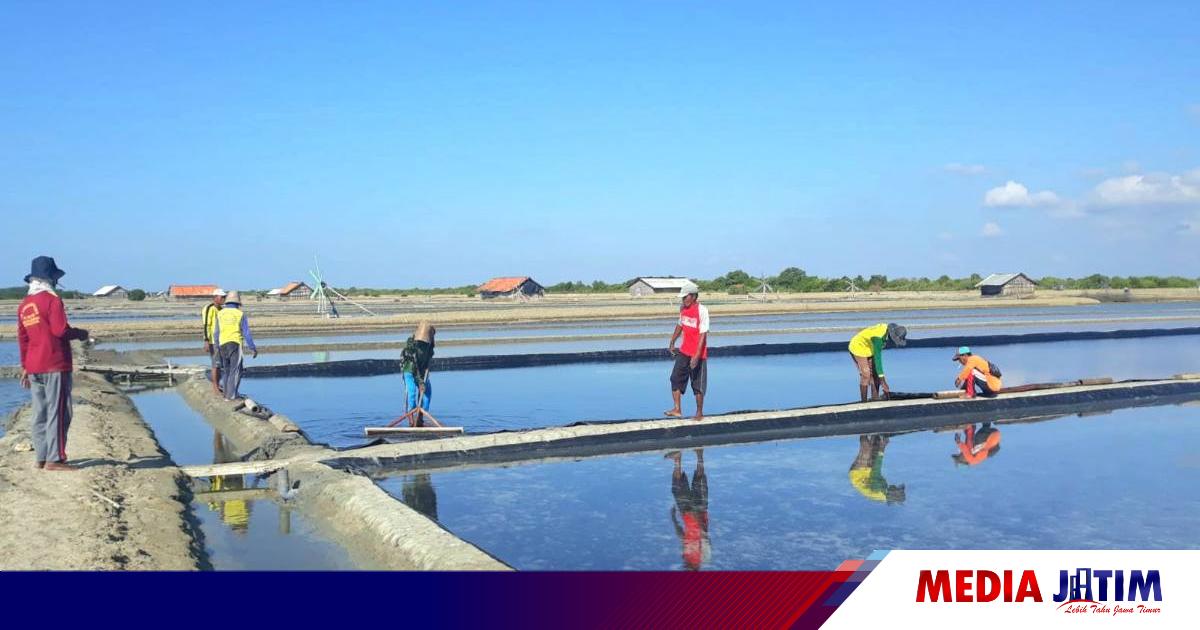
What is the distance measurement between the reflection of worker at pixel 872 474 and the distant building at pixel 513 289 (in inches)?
2170

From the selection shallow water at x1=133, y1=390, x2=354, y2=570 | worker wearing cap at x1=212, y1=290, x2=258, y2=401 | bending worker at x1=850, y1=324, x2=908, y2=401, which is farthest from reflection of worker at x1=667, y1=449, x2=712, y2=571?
worker wearing cap at x1=212, y1=290, x2=258, y2=401

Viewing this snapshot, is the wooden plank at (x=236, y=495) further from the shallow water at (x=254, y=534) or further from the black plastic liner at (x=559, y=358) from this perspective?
the black plastic liner at (x=559, y=358)

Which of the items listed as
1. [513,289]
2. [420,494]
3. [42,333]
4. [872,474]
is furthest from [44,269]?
[513,289]

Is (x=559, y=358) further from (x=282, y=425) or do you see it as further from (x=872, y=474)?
(x=872, y=474)

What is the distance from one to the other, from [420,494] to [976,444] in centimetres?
492

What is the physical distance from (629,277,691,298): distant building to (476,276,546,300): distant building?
8.35m

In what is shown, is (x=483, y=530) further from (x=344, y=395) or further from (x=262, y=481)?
(x=344, y=395)

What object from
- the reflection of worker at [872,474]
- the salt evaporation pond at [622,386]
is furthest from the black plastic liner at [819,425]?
the salt evaporation pond at [622,386]

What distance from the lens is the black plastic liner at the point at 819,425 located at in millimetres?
7527

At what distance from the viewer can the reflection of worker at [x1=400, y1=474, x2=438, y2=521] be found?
20.1 feet

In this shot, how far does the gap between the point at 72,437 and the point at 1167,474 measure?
838 cm

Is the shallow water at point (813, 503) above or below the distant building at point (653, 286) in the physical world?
below

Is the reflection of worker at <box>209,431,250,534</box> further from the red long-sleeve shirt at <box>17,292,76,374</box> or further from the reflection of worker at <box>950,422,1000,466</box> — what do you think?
the reflection of worker at <box>950,422,1000,466</box>

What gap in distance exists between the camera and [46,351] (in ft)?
19.2
